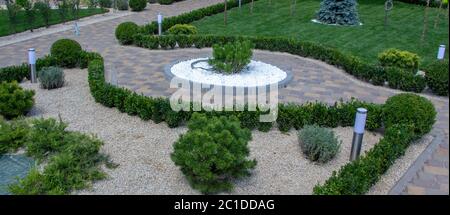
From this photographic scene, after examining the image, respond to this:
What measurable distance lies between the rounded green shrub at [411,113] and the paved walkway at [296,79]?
337mm

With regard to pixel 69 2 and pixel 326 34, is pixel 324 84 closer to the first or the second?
pixel 326 34

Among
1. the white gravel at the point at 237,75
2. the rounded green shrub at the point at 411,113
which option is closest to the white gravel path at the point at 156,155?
the rounded green shrub at the point at 411,113

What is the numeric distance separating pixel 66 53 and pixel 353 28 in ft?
37.4

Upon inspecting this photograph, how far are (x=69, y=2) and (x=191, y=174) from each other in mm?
16873

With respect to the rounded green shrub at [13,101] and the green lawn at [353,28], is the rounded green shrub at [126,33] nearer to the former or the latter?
the green lawn at [353,28]

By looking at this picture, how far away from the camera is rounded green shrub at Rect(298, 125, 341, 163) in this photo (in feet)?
23.4

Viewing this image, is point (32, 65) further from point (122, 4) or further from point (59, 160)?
point (122, 4)

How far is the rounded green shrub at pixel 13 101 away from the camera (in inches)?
333

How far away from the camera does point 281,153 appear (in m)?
7.52

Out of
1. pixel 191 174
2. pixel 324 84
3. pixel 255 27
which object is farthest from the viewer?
pixel 255 27

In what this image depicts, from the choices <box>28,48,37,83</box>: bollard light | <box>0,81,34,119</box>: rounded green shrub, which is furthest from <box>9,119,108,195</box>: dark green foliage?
<box>28,48,37,83</box>: bollard light

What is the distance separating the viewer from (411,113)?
25.4ft

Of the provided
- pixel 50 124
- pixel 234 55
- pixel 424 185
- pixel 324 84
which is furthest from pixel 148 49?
pixel 424 185

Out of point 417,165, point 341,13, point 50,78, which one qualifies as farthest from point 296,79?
point 341,13
